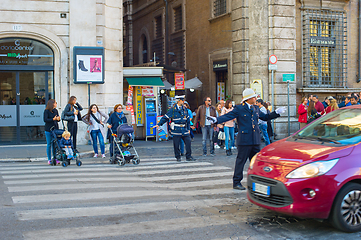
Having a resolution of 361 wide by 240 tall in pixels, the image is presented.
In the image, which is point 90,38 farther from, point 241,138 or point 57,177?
point 241,138

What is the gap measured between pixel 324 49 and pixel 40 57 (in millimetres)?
13477

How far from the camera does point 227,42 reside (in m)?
20.1

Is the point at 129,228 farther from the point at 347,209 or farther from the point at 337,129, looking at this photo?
the point at 337,129

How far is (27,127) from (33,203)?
9.64m

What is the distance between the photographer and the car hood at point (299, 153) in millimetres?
4816

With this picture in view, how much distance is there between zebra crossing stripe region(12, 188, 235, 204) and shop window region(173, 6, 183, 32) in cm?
2029

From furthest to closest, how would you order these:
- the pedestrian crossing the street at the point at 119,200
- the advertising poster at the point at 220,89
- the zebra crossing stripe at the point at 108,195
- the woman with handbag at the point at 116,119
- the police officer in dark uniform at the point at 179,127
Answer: the advertising poster at the point at 220,89, the woman with handbag at the point at 116,119, the police officer in dark uniform at the point at 179,127, the zebra crossing stripe at the point at 108,195, the pedestrian crossing the street at the point at 119,200

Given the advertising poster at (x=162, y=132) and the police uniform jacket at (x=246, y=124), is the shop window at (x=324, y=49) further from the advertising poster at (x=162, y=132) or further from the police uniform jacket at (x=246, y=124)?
the police uniform jacket at (x=246, y=124)

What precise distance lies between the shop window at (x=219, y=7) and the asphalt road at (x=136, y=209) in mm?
13285

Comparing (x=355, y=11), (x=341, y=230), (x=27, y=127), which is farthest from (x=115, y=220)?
(x=355, y=11)

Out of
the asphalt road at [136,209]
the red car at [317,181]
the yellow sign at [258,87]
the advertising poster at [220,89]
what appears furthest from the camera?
the advertising poster at [220,89]

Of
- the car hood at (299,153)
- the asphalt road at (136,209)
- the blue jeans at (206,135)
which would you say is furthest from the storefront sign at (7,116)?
the car hood at (299,153)

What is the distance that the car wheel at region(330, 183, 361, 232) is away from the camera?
468 cm

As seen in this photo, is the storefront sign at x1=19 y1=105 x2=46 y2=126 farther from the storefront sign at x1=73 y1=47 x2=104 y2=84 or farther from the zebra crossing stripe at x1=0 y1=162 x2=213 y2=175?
the zebra crossing stripe at x1=0 y1=162 x2=213 y2=175
